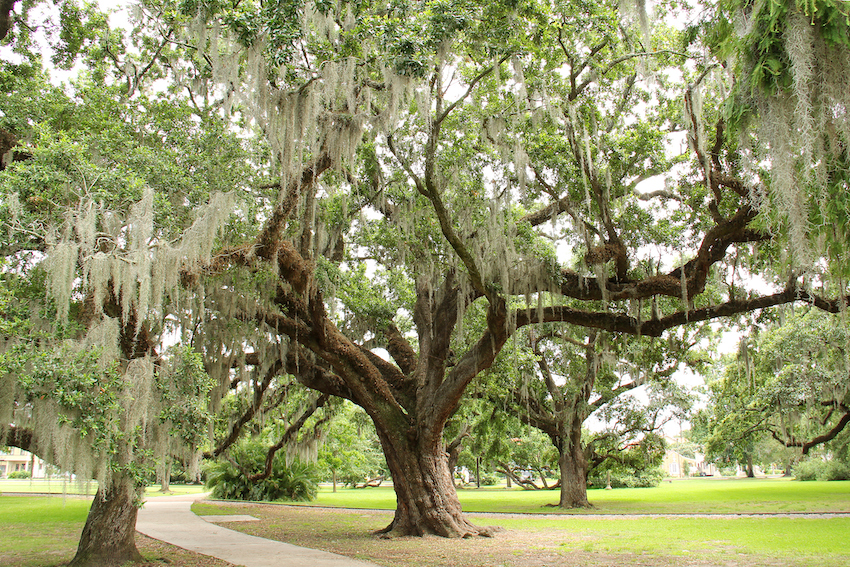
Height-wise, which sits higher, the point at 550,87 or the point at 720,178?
the point at 550,87

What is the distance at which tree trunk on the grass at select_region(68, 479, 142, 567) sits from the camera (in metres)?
6.52

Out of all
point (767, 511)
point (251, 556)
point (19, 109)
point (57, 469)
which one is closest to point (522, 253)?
point (251, 556)

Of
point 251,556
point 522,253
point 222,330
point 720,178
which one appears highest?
point 720,178

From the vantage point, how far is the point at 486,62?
25.2 feet

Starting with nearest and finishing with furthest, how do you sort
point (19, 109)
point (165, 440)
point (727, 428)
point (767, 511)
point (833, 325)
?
point (165, 440), point (19, 109), point (833, 325), point (767, 511), point (727, 428)

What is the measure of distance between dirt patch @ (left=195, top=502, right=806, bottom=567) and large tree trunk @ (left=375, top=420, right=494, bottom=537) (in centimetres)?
34

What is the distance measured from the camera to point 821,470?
32906mm

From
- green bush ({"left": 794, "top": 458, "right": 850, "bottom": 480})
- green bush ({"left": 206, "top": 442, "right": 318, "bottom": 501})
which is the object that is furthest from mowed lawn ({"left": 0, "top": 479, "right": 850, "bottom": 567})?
green bush ({"left": 794, "top": 458, "right": 850, "bottom": 480})

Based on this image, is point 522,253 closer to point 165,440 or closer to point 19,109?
point 165,440

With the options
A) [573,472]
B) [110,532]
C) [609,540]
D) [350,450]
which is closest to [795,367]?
[573,472]

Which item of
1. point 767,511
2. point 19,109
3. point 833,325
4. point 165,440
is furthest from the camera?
point 767,511

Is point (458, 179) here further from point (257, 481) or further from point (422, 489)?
point (257, 481)

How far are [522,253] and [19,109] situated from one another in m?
7.24

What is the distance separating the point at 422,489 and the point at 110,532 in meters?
4.90
